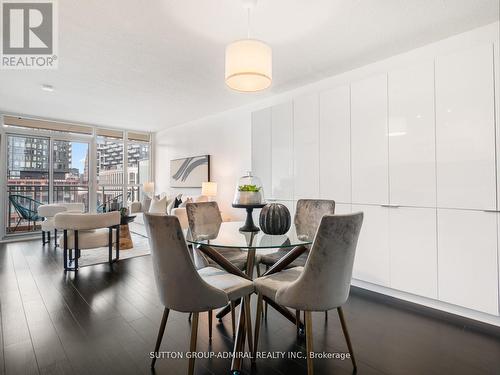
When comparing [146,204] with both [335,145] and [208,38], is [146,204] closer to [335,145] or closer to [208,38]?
[208,38]

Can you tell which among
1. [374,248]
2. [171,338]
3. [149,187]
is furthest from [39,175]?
[374,248]

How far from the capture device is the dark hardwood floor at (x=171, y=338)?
168cm

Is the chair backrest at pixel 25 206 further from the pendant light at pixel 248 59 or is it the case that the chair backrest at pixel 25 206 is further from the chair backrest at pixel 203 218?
the pendant light at pixel 248 59

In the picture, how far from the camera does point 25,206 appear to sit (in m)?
5.69

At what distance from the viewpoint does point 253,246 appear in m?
1.74

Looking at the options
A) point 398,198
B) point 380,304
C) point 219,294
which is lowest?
point 380,304

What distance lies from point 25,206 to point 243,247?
6.27m

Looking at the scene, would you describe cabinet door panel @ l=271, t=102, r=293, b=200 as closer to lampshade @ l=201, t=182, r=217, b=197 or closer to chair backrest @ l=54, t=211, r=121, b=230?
lampshade @ l=201, t=182, r=217, b=197

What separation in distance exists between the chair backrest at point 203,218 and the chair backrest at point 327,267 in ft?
3.41

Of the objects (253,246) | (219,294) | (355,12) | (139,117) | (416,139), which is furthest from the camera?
(139,117)

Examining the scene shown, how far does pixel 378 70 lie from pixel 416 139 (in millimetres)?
1066

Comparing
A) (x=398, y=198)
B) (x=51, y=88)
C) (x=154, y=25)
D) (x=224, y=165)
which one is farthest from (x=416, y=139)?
(x=51, y=88)

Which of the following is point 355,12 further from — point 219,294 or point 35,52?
point 35,52

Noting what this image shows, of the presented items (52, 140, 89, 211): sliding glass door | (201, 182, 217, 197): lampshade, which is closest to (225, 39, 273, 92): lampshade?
(201, 182, 217, 197): lampshade
